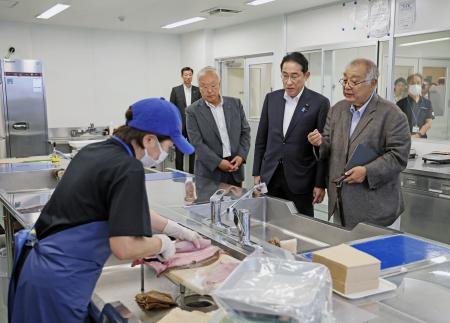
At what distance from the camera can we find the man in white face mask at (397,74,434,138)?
14.8 ft

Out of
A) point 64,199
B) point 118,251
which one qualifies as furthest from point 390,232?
point 64,199

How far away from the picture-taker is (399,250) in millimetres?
1717

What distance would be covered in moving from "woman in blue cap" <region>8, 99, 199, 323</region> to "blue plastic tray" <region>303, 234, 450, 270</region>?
2.07 feet

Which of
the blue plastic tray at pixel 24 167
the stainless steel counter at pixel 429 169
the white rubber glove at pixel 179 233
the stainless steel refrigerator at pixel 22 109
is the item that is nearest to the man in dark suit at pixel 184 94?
the stainless steel refrigerator at pixel 22 109

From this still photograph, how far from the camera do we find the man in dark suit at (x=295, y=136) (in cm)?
285

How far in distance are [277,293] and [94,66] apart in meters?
7.10

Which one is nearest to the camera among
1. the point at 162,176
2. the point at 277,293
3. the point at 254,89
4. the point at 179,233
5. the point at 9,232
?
the point at 277,293

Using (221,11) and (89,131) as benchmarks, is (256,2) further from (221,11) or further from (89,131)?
(89,131)

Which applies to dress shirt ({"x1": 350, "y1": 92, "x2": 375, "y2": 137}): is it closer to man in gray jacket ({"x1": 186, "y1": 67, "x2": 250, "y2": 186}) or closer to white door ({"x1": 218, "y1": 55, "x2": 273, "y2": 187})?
man in gray jacket ({"x1": 186, "y1": 67, "x2": 250, "y2": 186})

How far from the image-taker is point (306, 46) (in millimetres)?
5793

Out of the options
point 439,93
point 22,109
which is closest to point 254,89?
point 439,93

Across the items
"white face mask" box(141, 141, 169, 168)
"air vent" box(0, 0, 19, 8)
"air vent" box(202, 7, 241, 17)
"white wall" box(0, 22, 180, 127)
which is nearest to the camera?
"white face mask" box(141, 141, 169, 168)

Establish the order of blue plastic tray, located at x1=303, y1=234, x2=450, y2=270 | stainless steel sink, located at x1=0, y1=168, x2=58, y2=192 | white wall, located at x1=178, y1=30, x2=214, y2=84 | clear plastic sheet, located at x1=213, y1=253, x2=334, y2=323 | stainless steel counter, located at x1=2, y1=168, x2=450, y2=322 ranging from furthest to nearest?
white wall, located at x1=178, y1=30, x2=214, y2=84
stainless steel sink, located at x1=0, y1=168, x2=58, y2=192
blue plastic tray, located at x1=303, y1=234, x2=450, y2=270
stainless steel counter, located at x1=2, y1=168, x2=450, y2=322
clear plastic sheet, located at x1=213, y1=253, x2=334, y2=323

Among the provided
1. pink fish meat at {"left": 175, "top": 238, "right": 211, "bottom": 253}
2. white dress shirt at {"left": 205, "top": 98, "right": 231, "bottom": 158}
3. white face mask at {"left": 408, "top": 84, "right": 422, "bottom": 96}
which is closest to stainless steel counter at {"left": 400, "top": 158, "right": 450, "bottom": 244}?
white face mask at {"left": 408, "top": 84, "right": 422, "bottom": 96}
